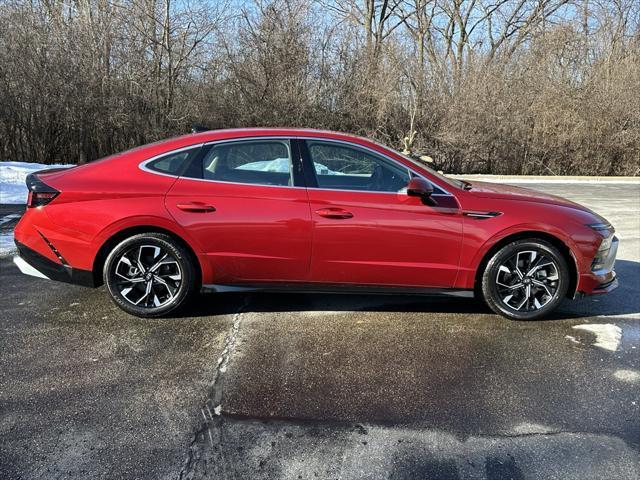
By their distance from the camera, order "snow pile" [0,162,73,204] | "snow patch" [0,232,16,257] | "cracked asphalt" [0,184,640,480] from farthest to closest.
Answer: "snow pile" [0,162,73,204] → "snow patch" [0,232,16,257] → "cracked asphalt" [0,184,640,480]

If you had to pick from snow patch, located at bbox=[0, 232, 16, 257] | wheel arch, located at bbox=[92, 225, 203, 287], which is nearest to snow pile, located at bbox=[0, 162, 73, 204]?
snow patch, located at bbox=[0, 232, 16, 257]

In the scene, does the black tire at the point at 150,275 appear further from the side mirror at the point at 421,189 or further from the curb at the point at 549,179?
the curb at the point at 549,179

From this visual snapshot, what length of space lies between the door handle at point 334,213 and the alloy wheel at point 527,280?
1388mm

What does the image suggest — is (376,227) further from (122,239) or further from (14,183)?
(14,183)

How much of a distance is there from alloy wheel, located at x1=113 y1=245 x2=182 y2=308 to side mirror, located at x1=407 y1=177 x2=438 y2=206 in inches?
79.0

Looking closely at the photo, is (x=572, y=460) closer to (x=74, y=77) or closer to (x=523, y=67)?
(x=74, y=77)

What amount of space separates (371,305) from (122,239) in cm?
228

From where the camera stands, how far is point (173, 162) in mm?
4125

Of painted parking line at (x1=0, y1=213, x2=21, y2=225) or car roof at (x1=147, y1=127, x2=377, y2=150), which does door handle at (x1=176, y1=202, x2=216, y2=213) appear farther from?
painted parking line at (x1=0, y1=213, x2=21, y2=225)

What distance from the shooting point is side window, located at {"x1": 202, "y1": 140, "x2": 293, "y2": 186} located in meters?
4.11

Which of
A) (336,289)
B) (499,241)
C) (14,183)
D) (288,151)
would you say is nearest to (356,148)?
(288,151)

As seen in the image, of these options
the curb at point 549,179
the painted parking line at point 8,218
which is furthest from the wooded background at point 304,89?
the painted parking line at point 8,218

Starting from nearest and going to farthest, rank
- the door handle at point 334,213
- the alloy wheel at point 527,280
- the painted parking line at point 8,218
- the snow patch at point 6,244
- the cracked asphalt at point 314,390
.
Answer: the cracked asphalt at point 314,390
the door handle at point 334,213
the alloy wheel at point 527,280
the snow patch at point 6,244
the painted parking line at point 8,218

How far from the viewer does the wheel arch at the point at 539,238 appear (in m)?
4.18
